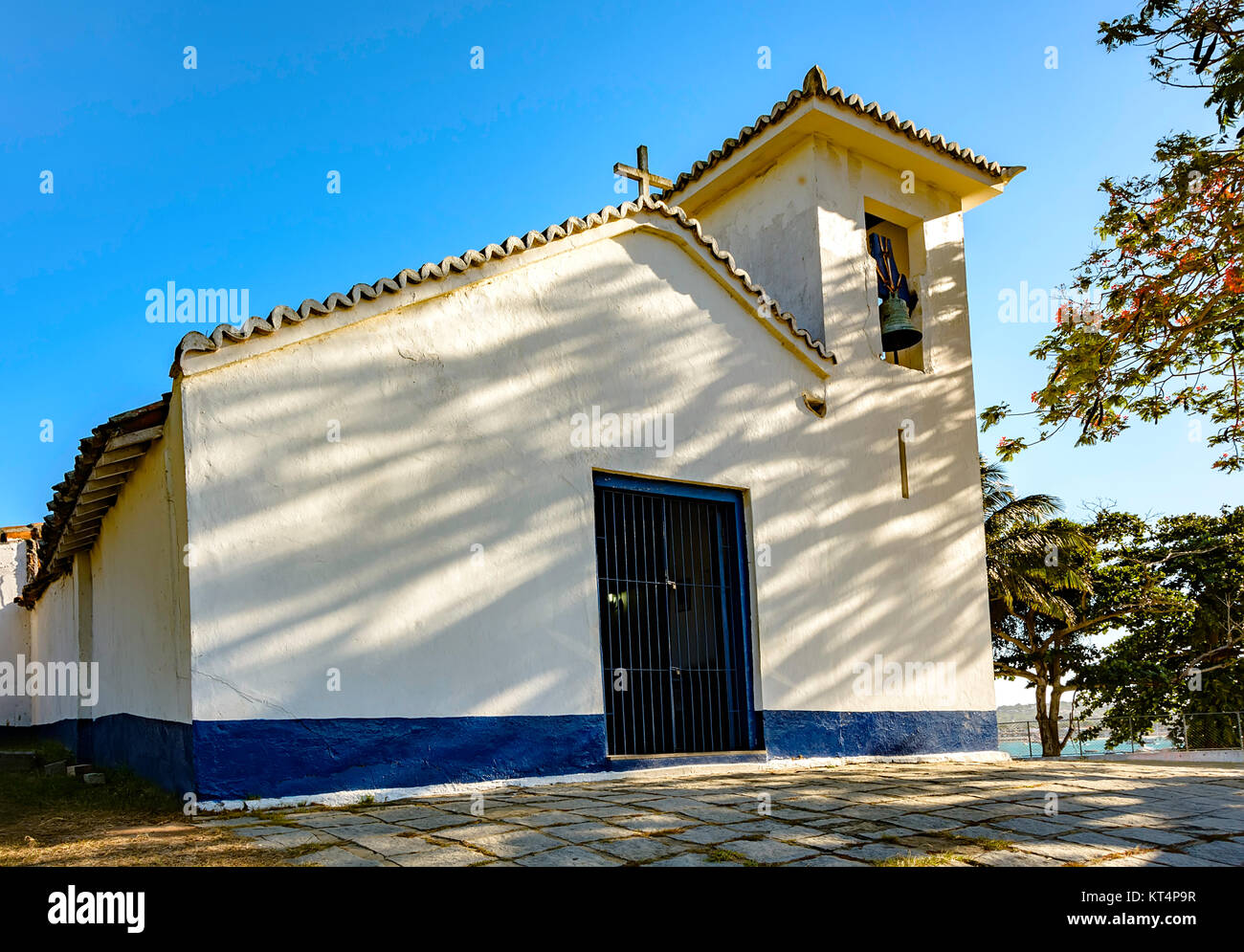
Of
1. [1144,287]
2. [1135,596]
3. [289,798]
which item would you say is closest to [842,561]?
[1144,287]

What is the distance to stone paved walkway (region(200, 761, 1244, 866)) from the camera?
395cm

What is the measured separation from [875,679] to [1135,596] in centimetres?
1417

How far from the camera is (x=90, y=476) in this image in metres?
6.78

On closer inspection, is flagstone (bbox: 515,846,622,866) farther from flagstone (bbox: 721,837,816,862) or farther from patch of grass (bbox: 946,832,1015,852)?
patch of grass (bbox: 946,832,1015,852)

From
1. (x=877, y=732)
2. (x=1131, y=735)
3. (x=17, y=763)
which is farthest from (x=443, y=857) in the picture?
(x=1131, y=735)

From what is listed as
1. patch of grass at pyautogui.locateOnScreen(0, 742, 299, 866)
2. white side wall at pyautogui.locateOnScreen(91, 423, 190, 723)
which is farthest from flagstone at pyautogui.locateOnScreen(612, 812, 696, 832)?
white side wall at pyautogui.locateOnScreen(91, 423, 190, 723)

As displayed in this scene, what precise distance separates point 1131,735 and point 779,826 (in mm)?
17865

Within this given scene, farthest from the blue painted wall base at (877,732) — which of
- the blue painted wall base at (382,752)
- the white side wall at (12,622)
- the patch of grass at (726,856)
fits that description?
the white side wall at (12,622)

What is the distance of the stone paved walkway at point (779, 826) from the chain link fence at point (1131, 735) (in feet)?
44.4

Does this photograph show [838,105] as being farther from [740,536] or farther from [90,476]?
[90,476]

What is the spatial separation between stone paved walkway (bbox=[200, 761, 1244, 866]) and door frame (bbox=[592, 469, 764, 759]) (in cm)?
119
